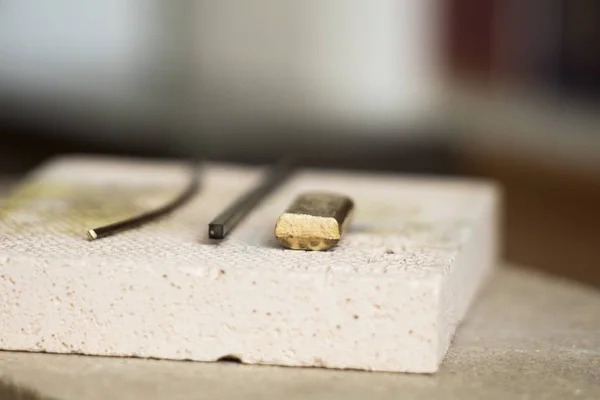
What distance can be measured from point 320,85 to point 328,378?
297 centimetres

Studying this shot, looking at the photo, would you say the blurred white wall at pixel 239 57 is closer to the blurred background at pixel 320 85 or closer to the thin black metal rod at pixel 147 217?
the blurred background at pixel 320 85

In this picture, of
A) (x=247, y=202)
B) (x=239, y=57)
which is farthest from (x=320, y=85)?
(x=247, y=202)

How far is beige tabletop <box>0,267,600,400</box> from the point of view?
0.84m

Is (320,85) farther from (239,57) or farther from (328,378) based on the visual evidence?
(328,378)

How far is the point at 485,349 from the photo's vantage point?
977 millimetres

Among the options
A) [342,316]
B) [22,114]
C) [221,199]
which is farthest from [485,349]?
[22,114]

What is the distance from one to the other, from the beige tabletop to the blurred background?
61.7 inches

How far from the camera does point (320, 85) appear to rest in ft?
12.4

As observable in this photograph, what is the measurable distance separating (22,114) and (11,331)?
2.49 meters

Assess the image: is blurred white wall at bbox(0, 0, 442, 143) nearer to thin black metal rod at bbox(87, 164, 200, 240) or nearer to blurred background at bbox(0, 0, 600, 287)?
blurred background at bbox(0, 0, 600, 287)

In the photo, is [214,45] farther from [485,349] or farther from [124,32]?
[485,349]

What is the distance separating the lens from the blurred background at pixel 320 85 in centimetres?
296

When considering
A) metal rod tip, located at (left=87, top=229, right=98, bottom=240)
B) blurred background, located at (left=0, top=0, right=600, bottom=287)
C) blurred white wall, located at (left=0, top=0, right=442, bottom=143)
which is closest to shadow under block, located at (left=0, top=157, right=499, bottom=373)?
metal rod tip, located at (left=87, top=229, right=98, bottom=240)

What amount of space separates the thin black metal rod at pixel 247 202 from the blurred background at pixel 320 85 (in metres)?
1.31
